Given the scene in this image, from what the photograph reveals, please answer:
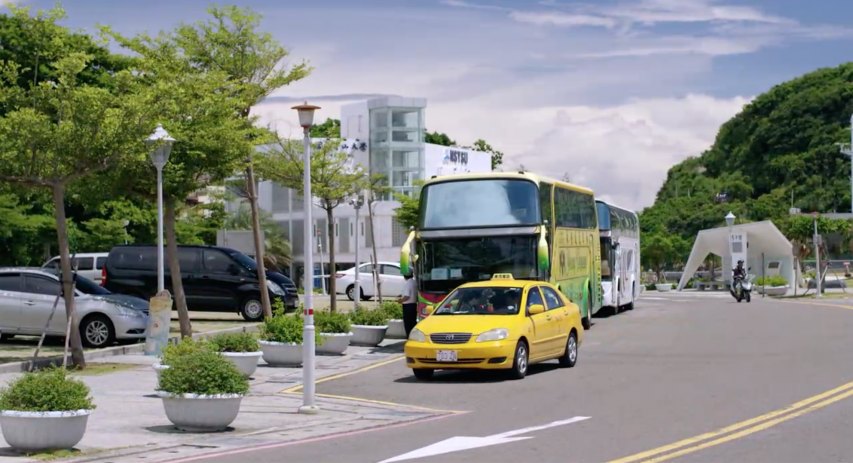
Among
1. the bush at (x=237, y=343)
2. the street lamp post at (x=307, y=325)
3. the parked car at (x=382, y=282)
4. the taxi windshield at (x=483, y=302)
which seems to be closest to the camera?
the street lamp post at (x=307, y=325)

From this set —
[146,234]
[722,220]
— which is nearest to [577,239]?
[146,234]

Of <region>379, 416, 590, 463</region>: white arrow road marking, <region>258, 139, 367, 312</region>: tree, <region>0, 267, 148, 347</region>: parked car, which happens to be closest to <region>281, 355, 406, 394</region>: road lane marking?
<region>0, 267, 148, 347</region>: parked car

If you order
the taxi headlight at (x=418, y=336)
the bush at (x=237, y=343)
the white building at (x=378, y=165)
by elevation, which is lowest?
the bush at (x=237, y=343)

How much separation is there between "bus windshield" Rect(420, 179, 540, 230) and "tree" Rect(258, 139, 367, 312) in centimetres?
Result: 920

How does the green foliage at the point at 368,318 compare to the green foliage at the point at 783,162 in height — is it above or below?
below

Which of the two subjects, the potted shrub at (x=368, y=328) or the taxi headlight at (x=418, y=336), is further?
the potted shrub at (x=368, y=328)

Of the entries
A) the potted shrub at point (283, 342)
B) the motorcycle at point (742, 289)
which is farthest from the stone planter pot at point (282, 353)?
the motorcycle at point (742, 289)

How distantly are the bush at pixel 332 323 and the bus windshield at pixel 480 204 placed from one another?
2513mm

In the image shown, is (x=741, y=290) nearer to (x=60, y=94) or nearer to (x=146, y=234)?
(x=146, y=234)

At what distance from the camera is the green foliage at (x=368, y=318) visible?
86.3ft

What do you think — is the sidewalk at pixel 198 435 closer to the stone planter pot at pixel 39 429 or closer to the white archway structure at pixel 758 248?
the stone planter pot at pixel 39 429

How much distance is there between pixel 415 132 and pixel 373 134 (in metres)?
3.14

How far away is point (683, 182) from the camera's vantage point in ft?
433

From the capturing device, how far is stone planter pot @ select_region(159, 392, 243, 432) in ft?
43.4
